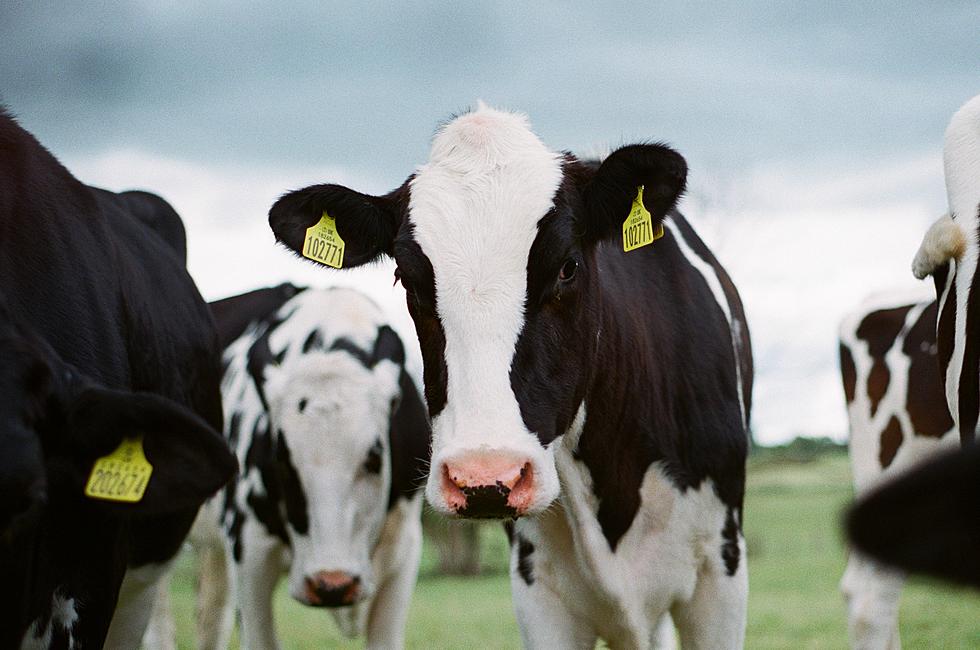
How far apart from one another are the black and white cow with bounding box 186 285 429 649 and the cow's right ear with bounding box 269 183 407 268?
2.87 meters

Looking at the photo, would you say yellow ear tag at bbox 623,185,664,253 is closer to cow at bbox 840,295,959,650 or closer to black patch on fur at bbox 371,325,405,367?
black patch on fur at bbox 371,325,405,367

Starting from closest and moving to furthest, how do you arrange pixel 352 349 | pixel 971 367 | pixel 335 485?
1. pixel 971 367
2. pixel 335 485
3. pixel 352 349

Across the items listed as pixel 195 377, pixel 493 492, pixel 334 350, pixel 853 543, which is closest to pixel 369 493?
pixel 334 350

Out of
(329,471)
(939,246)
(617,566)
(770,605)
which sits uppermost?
(939,246)

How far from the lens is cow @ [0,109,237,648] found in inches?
123

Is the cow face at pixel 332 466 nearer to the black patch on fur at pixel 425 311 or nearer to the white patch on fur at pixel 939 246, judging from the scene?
the black patch on fur at pixel 425 311

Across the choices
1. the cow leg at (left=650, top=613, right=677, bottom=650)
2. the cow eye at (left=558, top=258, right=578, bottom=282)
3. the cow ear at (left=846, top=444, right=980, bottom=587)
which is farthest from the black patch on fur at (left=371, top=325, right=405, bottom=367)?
the cow ear at (left=846, top=444, right=980, bottom=587)

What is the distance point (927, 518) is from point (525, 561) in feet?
11.2

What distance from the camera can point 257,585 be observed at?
773 cm

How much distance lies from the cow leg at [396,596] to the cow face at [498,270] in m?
3.70

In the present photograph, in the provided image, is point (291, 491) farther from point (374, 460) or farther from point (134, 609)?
point (134, 609)

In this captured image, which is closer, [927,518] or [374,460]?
[927,518]

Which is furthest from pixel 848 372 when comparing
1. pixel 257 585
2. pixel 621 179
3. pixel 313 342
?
pixel 621 179

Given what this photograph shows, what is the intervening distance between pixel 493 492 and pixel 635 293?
Answer: 62.7 inches
